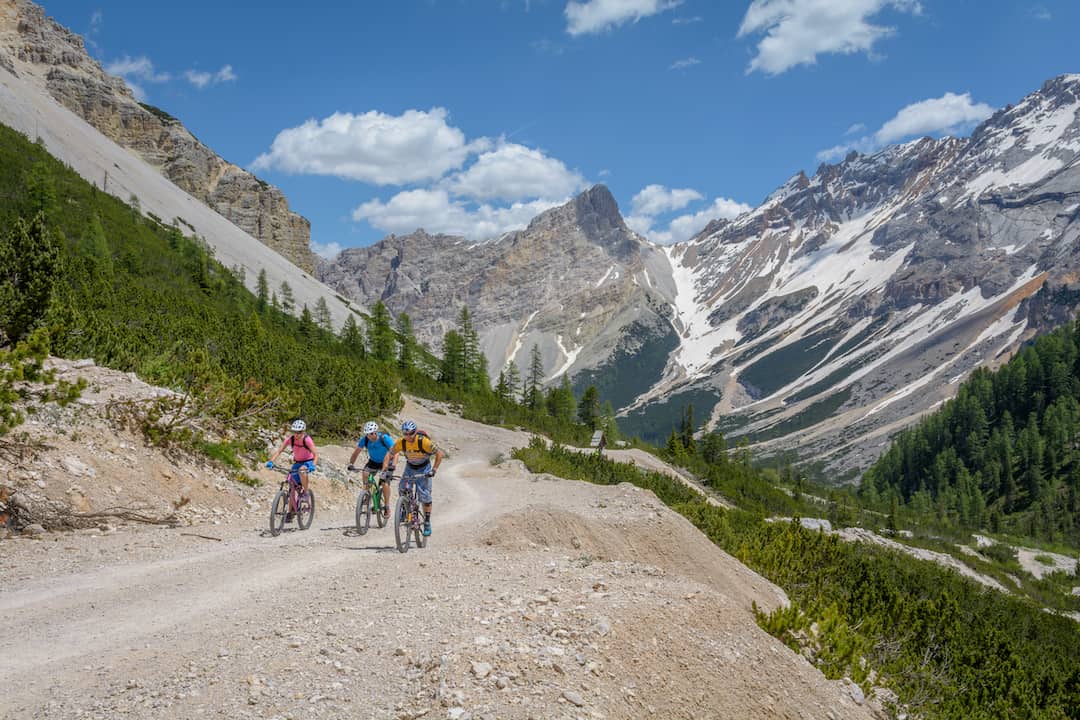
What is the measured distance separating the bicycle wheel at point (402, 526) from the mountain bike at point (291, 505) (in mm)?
2916

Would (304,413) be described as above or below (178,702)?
above

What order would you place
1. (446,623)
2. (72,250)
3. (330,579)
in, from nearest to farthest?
(446,623) < (330,579) < (72,250)

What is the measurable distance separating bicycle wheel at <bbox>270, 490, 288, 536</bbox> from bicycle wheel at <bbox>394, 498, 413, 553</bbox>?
3098mm

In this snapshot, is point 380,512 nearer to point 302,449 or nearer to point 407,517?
point 302,449

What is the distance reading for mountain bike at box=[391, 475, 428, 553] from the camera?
12164 millimetres

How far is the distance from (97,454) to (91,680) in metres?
8.96

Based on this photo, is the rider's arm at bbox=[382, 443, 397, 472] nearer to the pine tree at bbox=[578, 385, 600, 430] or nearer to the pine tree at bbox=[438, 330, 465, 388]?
the pine tree at bbox=[438, 330, 465, 388]

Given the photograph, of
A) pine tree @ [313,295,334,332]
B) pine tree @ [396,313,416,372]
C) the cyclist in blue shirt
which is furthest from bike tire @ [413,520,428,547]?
pine tree @ [313,295,334,332]

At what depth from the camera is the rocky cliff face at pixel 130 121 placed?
122188 mm

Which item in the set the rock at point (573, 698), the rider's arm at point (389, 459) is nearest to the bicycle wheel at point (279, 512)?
the rider's arm at point (389, 459)

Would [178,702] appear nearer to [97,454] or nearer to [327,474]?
[97,454]

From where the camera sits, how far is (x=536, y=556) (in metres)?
12.1

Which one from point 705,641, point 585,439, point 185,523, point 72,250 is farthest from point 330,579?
point 585,439

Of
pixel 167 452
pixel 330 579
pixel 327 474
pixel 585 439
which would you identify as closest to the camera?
pixel 330 579
